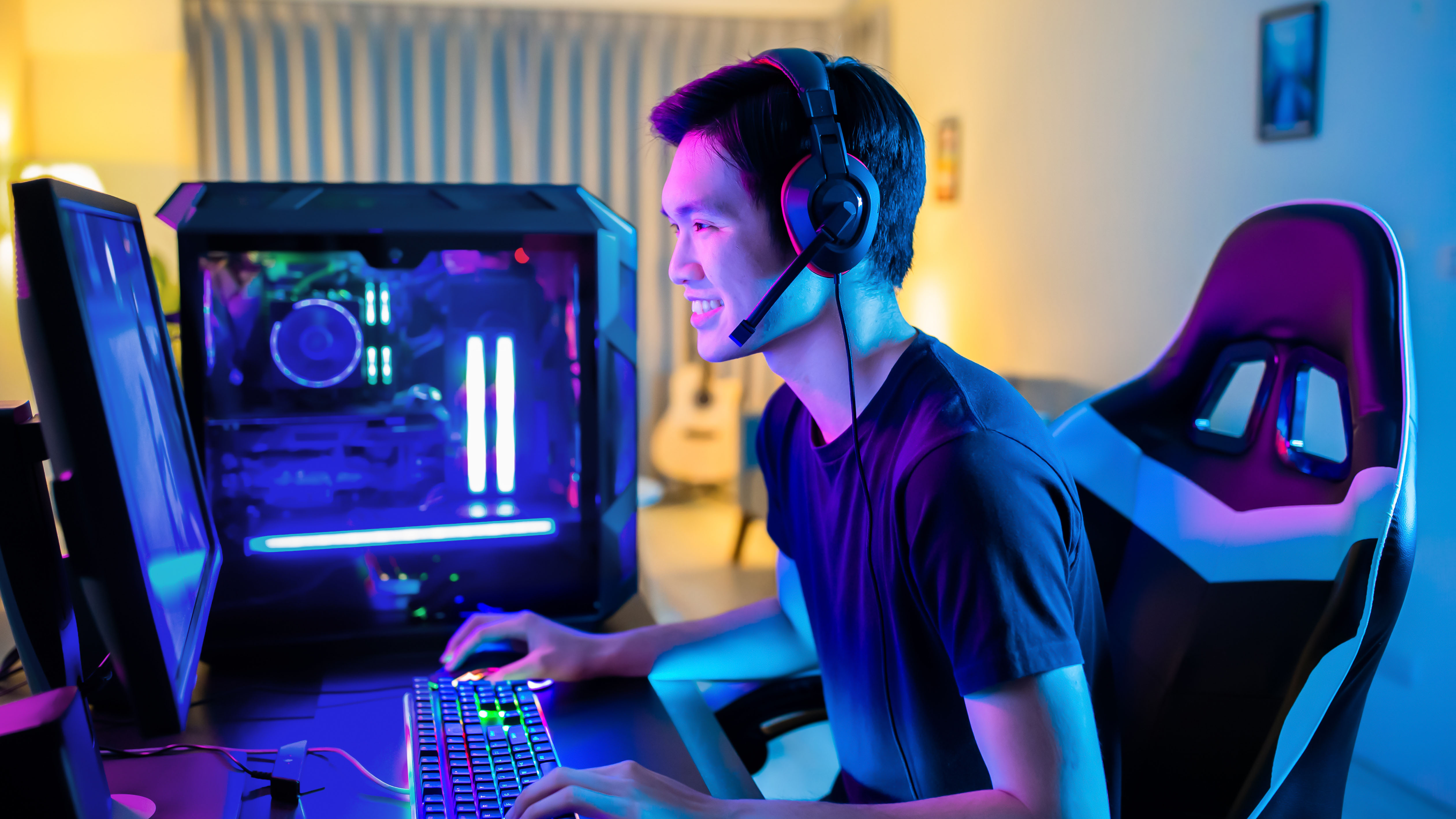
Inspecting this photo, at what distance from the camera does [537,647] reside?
0.88m

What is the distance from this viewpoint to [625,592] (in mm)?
1053

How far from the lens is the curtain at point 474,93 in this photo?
384 cm

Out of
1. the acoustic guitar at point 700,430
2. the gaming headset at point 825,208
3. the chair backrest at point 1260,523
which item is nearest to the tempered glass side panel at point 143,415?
the gaming headset at point 825,208

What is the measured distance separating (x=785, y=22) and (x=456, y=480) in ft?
12.8

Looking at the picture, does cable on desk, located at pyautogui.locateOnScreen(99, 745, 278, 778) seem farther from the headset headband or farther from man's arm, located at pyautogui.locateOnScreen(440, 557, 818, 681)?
the headset headband

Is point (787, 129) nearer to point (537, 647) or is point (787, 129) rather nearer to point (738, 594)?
point (537, 647)

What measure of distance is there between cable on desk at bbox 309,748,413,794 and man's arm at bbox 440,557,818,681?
0.16 metres

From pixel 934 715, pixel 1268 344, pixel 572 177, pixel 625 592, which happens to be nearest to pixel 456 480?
pixel 625 592

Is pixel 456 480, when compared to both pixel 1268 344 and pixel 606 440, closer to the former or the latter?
pixel 606 440

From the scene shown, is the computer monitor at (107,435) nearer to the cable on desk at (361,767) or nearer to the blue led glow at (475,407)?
the cable on desk at (361,767)

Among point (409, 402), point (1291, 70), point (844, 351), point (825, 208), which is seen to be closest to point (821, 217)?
point (825, 208)

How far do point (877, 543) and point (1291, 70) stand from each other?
5.99 feet

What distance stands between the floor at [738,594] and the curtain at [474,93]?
2.12ft

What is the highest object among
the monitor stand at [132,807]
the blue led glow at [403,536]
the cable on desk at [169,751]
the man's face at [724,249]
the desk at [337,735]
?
the man's face at [724,249]
